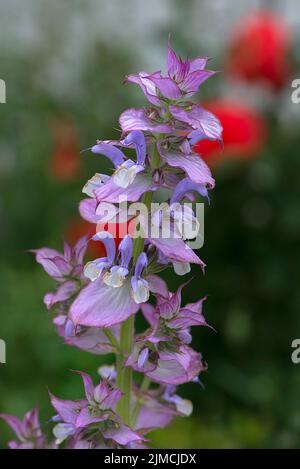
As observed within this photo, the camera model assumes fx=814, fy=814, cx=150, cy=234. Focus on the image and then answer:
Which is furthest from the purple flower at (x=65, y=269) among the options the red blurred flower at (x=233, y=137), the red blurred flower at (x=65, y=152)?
the red blurred flower at (x=65, y=152)

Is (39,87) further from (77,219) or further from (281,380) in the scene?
(281,380)

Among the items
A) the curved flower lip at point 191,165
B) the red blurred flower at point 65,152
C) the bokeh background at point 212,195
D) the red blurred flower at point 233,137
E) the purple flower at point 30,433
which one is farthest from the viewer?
the red blurred flower at point 65,152

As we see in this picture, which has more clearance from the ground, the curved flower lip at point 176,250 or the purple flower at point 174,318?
the curved flower lip at point 176,250

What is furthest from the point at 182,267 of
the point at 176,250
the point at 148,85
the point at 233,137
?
the point at 233,137

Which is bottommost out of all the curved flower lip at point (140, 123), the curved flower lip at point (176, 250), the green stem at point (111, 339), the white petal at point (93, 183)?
the green stem at point (111, 339)

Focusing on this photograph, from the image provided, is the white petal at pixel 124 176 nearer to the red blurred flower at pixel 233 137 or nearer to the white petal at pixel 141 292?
the white petal at pixel 141 292

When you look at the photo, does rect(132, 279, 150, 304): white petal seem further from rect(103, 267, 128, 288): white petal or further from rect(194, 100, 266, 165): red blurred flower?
rect(194, 100, 266, 165): red blurred flower
